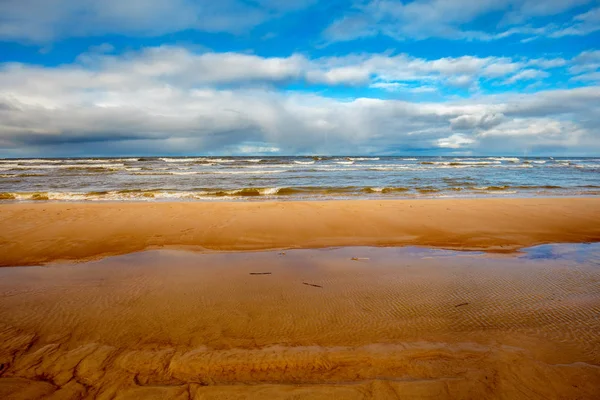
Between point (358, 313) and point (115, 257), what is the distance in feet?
17.1

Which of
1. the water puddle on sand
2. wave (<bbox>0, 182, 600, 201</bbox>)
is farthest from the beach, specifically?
wave (<bbox>0, 182, 600, 201</bbox>)

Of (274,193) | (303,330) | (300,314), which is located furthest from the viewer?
(274,193)

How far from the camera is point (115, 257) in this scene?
6582mm

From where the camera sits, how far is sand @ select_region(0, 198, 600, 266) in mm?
7391

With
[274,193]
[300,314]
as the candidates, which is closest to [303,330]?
[300,314]

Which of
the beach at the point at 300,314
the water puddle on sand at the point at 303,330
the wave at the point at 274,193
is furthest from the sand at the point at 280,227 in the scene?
the wave at the point at 274,193

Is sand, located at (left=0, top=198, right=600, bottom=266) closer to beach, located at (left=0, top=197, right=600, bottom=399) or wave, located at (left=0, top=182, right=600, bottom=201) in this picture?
beach, located at (left=0, top=197, right=600, bottom=399)

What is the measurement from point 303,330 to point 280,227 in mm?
5353

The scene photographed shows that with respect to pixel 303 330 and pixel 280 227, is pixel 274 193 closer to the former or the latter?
pixel 280 227

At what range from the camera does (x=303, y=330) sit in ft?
11.9

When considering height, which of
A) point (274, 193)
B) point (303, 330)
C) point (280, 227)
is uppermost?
point (274, 193)

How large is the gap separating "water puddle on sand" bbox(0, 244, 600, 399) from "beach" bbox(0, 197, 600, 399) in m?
0.02

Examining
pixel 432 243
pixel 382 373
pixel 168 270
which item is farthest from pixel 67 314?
pixel 432 243

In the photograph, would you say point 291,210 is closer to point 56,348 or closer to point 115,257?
point 115,257
